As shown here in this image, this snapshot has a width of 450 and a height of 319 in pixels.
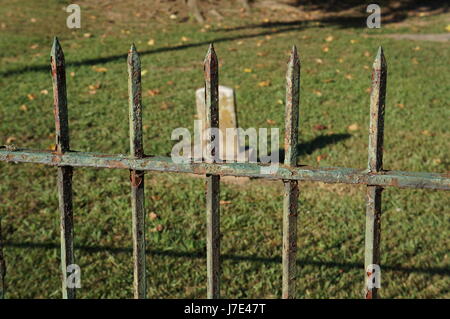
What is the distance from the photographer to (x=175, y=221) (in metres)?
4.85

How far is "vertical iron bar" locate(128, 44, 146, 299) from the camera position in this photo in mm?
2338

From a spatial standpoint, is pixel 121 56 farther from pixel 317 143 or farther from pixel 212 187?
pixel 212 187

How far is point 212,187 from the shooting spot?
238 centimetres

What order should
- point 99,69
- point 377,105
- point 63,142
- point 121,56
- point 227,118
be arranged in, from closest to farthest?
point 377,105 → point 63,142 → point 227,118 → point 99,69 → point 121,56

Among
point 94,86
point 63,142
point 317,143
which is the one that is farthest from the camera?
point 94,86

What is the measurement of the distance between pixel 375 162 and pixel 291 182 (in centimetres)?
29

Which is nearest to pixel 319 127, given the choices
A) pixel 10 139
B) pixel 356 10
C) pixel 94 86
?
pixel 10 139

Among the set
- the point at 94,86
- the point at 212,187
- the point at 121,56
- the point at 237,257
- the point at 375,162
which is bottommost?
the point at 237,257

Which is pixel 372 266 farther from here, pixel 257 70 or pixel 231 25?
pixel 231 25

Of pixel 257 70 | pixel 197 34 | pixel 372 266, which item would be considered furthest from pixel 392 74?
pixel 372 266

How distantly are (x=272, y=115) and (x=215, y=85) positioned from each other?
5329 millimetres

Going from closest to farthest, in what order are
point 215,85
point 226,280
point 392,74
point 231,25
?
point 215,85
point 226,280
point 392,74
point 231,25

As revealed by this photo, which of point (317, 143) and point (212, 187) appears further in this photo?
point (317, 143)

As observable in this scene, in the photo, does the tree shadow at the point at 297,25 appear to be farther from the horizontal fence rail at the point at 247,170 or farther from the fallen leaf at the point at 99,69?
the horizontal fence rail at the point at 247,170
